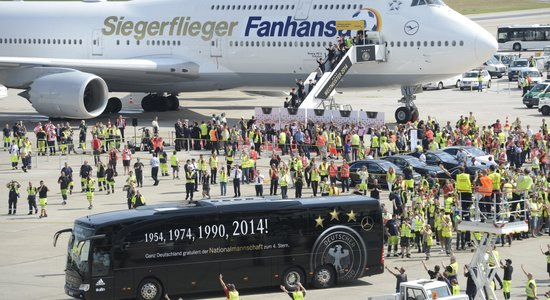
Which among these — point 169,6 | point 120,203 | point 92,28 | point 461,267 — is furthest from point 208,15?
point 461,267

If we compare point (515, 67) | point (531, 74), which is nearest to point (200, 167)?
point (531, 74)

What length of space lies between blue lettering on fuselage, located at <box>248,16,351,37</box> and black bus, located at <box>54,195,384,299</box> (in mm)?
25712

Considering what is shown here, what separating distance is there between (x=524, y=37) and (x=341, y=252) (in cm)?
7821

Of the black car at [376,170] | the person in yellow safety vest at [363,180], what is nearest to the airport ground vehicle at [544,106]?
the black car at [376,170]

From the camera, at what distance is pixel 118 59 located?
60281 millimetres

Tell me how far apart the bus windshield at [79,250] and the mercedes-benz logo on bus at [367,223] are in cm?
675

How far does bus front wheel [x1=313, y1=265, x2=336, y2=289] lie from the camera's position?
28359 mm

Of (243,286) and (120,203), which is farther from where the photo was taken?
(120,203)

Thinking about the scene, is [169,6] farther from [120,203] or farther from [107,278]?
[107,278]

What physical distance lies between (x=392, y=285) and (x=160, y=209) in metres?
6.13

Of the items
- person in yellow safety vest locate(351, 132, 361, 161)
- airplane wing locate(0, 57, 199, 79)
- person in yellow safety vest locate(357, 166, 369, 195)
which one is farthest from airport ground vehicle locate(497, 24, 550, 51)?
person in yellow safety vest locate(357, 166, 369, 195)

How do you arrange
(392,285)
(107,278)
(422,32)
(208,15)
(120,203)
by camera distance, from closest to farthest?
(107,278) < (392,285) < (120,203) < (422,32) < (208,15)

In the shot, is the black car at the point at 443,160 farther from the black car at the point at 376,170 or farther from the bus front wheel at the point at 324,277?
the bus front wheel at the point at 324,277

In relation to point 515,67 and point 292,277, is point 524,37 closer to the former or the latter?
point 515,67
